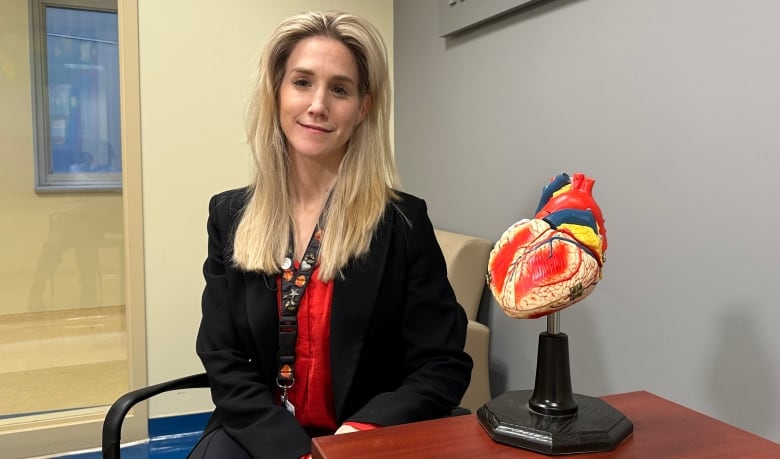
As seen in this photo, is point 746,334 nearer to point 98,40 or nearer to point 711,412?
point 711,412

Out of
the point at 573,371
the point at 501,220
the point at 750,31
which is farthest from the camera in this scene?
the point at 501,220

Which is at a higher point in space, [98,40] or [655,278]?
[98,40]

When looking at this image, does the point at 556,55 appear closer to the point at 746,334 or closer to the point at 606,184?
the point at 606,184

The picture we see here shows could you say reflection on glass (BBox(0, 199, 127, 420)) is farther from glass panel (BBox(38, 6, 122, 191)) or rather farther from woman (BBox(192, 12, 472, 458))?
woman (BBox(192, 12, 472, 458))

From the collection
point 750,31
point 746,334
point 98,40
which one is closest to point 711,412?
point 746,334

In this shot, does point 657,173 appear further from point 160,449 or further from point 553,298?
point 160,449

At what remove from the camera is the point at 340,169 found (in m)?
1.45

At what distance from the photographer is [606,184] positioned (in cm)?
162

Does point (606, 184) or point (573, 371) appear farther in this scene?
point (573, 371)

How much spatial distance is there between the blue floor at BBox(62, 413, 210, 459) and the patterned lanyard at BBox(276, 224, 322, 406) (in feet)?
5.36

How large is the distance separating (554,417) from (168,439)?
A: 2317 millimetres

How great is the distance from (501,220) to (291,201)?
2.85 feet

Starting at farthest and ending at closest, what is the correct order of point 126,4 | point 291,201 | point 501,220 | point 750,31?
point 126,4
point 501,220
point 291,201
point 750,31

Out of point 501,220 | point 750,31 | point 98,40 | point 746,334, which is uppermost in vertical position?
point 98,40
